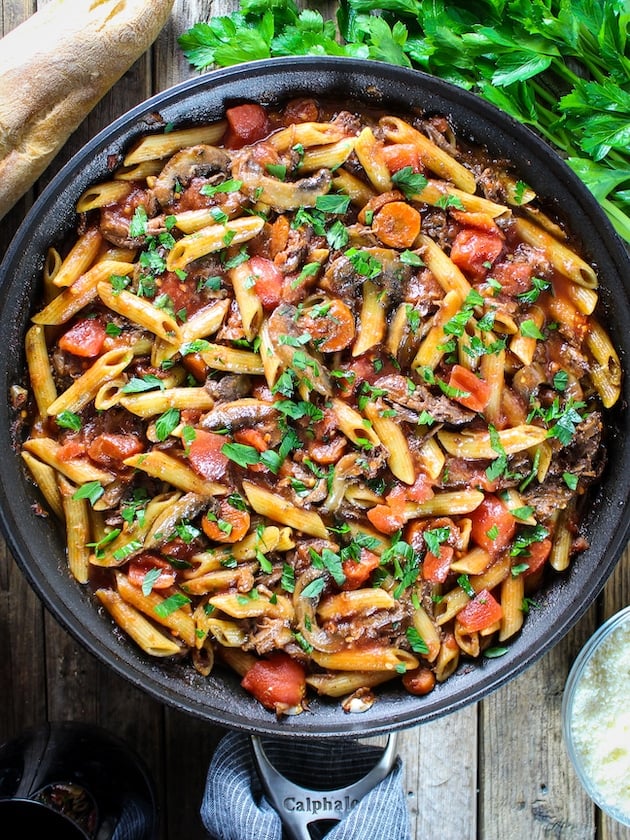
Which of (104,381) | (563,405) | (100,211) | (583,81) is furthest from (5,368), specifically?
(583,81)

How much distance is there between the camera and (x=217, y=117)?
318cm

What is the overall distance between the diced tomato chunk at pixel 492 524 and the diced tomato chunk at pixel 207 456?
2.94 feet

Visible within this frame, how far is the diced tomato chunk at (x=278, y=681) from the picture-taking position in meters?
3.09

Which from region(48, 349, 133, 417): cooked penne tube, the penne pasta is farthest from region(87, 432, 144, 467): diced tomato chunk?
region(48, 349, 133, 417): cooked penne tube

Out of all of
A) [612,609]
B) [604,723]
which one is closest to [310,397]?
[612,609]

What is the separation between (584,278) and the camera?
10.2ft

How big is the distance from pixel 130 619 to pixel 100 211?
1427mm

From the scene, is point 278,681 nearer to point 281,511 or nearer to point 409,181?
point 281,511

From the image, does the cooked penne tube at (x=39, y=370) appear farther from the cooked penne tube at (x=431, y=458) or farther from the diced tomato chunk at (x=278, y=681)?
the cooked penne tube at (x=431, y=458)

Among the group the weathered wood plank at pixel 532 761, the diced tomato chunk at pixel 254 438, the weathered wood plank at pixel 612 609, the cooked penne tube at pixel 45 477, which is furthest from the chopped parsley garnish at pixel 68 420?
the weathered wood plank at pixel 612 609

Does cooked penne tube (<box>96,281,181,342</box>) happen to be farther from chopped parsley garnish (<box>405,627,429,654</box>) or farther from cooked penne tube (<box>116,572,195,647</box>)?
chopped parsley garnish (<box>405,627,429,654</box>)

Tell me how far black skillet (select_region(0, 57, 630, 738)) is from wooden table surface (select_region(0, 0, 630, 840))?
21.7 inches

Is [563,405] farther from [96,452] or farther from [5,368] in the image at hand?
[5,368]

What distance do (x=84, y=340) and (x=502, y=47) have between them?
6.03ft
